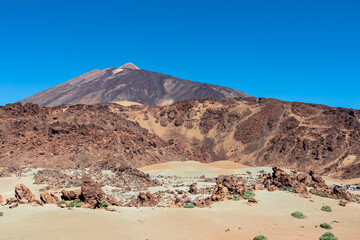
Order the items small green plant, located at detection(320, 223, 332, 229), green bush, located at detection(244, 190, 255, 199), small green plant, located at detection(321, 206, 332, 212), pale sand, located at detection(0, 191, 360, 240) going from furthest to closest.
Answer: green bush, located at detection(244, 190, 255, 199) < small green plant, located at detection(321, 206, 332, 212) < small green plant, located at detection(320, 223, 332, 229) < pale sand, located at detection(0, 191, 360, 240)

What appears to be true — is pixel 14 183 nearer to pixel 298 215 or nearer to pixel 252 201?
pixel 252 201

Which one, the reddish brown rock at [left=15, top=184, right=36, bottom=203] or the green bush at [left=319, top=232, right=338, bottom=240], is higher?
the reddish brown rock at [left=15, top=184, right=36, bottom=203]

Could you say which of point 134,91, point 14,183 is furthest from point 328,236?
point 134,91

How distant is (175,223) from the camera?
12.0 m

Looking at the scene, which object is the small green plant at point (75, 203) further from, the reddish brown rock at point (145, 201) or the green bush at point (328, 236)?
the green bush at point (328, 236)

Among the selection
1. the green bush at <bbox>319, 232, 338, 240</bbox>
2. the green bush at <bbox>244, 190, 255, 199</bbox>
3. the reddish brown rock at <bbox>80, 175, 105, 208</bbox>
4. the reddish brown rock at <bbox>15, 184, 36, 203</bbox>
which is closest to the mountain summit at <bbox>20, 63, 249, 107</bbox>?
the green bush at <bbox>244, 190, 255, 199</bbox>

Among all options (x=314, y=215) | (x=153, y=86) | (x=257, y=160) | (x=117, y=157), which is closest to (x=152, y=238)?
(x=314, y=215)

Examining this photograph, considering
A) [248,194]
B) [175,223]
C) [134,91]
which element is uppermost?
[134,91]

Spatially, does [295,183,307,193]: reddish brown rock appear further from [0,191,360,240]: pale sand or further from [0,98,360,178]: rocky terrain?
[0,98,360,178]: rocky terrain

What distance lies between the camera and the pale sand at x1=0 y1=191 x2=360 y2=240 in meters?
10.1

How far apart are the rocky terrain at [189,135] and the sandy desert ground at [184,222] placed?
18264 millimetres

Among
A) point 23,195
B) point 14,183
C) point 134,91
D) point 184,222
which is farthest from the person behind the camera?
point 134,91

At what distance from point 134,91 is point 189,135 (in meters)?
80.6

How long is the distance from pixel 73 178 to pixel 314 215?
18256 mm
